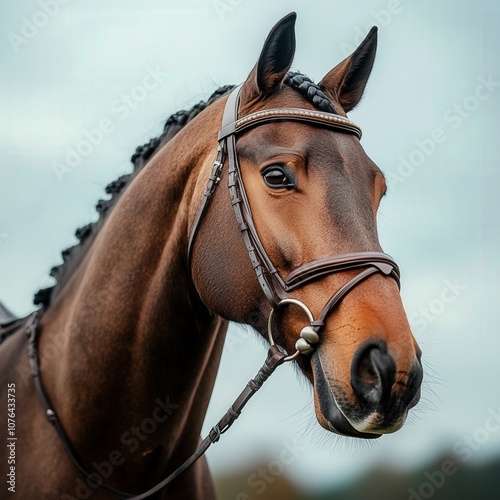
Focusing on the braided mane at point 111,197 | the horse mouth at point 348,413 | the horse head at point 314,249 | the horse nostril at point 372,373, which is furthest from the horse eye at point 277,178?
the braided mane at point 111,197

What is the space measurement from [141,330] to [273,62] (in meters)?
1.83

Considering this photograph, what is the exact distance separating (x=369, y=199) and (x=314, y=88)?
915 mm

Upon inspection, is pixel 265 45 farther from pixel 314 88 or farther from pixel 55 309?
pixel 55 309

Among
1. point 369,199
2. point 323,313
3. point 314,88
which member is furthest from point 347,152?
point 323,313

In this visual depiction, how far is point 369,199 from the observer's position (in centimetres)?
346

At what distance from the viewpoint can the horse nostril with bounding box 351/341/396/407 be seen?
2.77 meters

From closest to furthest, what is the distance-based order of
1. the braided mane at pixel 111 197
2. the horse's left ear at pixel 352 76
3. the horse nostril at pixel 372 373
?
1. the horse nostril at pixel 372 373
2. the horse's left ear at pixel 352 76
3. the braided mane at pixel 111 197

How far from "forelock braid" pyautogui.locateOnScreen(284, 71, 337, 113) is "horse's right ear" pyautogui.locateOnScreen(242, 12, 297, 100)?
144 millimetres

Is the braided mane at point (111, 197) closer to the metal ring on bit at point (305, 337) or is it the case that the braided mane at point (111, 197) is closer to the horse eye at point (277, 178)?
the horse eye at point (277, 178)

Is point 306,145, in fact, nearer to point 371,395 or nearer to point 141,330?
point 371,395

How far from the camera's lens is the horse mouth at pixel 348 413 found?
2830 mm

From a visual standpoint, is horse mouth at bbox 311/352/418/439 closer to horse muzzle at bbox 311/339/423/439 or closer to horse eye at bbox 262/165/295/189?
horse muzzle at bbox 311/339/423/439

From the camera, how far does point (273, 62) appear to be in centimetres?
381

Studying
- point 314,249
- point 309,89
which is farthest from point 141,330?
point 309,89
